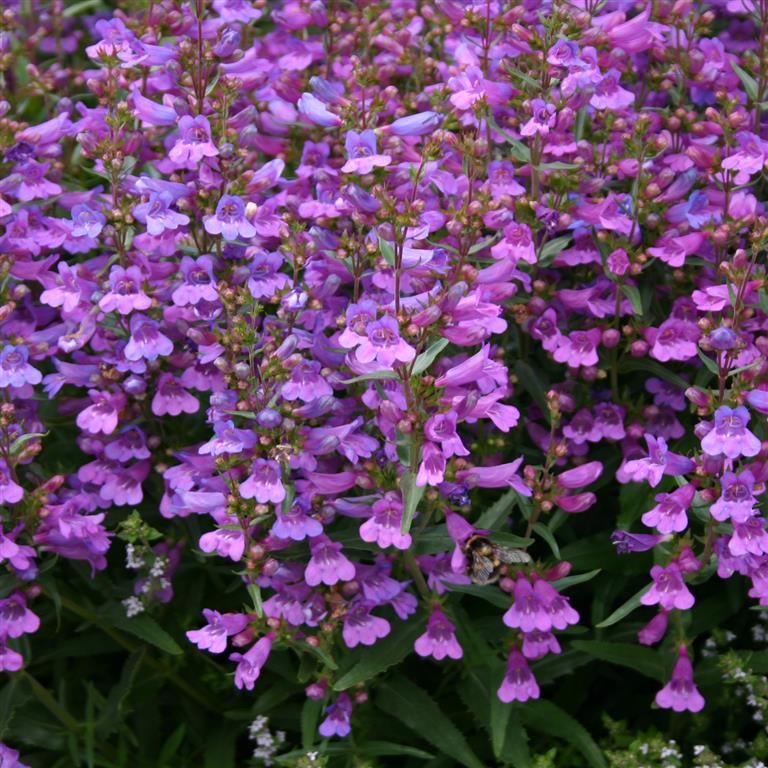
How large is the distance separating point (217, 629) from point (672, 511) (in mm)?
1529

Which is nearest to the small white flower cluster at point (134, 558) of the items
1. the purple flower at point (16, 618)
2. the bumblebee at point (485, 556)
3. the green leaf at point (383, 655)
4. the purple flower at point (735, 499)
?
the purple flower at point (16, 618)

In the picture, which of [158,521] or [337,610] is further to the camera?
[158,521]

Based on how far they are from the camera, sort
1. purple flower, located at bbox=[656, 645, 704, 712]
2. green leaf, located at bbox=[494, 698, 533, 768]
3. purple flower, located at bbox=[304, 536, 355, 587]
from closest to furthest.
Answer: purple flower, located at bbox=[304, 536, 355, 587] → purple flower, located at bbox=[656, 645, 704, 712] → green leaf, located at bbox=[494, 698, 533, 768]

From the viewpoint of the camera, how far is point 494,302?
4.23 metres

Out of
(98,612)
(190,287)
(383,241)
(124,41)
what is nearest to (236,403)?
(190,287)

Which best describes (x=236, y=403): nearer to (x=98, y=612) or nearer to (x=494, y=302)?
(x=494, y=302)

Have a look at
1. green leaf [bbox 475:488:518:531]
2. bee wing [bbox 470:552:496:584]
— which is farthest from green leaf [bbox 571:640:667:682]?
bee wing [bbox 470:552:496:584]

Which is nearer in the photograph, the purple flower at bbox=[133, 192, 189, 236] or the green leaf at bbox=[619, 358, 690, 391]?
the purple flower at bbox=[133, 192, 189, 236]

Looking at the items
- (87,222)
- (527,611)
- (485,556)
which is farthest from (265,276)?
(527,611)

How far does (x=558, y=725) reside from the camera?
4.52 m

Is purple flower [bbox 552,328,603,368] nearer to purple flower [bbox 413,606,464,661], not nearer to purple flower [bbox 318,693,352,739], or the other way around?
purple flower [bbox 413,606,464,661]

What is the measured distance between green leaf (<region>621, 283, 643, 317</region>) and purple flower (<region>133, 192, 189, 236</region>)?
1606 mm

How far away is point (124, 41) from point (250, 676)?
2390 mm

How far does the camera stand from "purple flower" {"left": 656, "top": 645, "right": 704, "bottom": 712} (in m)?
4.22
